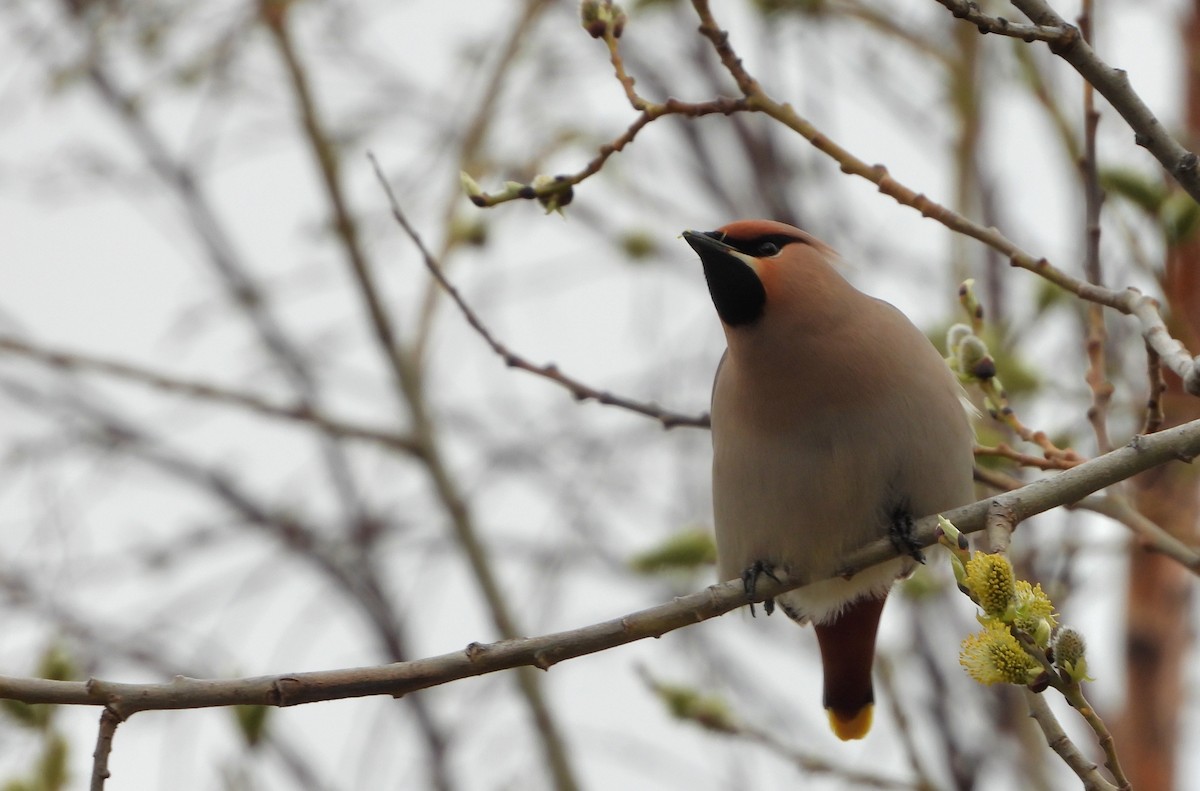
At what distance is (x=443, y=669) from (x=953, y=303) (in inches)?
147

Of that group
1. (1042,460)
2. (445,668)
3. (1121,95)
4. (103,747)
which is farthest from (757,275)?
(103,747)

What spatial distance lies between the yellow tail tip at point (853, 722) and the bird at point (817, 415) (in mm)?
840

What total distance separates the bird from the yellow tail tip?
840mm

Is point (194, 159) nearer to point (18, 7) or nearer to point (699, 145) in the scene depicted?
point (18, 7)

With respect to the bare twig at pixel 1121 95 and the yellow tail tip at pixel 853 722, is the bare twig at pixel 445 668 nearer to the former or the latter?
the bare twig at pixel 1121 95

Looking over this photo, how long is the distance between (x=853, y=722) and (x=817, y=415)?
3.84 feet

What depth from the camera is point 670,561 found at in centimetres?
422

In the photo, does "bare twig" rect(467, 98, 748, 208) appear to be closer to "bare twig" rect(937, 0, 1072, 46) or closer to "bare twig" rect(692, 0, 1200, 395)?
"bare twig" rect(692, 0, 1200, 395)

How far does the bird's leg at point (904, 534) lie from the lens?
3.26 meters

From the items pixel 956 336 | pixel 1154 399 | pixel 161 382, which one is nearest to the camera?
pixel 1154 399

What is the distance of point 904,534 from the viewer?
336cm

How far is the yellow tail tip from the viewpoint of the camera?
4301 mm

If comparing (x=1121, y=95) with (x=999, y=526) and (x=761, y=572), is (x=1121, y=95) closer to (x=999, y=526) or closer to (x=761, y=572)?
(x=999, y=526)

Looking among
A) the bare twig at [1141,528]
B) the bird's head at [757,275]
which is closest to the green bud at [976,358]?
the bare twig at [1141,528]
